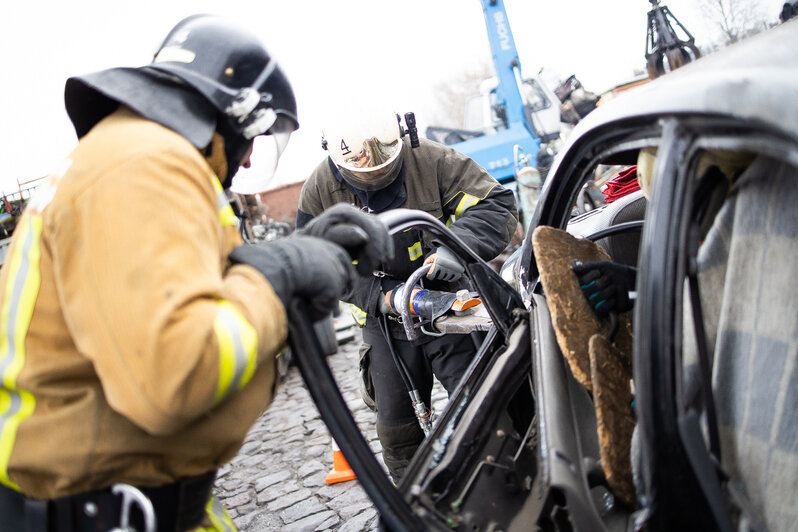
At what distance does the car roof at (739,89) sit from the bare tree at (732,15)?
63.6ft

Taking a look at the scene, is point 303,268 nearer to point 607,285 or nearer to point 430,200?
point 607,285

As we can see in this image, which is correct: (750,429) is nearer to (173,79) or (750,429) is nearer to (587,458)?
(587,458)

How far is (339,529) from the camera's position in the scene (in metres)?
3.13

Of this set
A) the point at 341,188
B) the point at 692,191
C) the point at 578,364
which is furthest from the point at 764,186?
the point at 341,188

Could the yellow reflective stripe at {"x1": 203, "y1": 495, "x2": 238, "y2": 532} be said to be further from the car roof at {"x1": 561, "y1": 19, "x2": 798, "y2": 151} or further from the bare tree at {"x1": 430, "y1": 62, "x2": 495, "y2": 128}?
the bare tree at {"x1": 430, "y1": 62, "x2": 495, "y2": 128}

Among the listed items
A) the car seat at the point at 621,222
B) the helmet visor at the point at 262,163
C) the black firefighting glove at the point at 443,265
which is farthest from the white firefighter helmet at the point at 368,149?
the helmet visor at the point at 262,163

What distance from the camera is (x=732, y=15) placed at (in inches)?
712

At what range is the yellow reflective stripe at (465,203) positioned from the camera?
330 cm

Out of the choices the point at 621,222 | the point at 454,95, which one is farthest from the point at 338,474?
the point at 454,95

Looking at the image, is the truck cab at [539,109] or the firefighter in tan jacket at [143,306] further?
the truck cab at [539,109]

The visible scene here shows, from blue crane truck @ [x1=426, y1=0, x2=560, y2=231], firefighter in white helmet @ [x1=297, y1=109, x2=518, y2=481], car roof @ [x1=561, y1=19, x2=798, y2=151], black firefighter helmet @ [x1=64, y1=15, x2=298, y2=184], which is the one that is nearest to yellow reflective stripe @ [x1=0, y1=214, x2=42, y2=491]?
black firefighter helmet @ [x1=64, y1=15, x2=298, y2=184]

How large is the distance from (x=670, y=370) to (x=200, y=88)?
46.2 inches

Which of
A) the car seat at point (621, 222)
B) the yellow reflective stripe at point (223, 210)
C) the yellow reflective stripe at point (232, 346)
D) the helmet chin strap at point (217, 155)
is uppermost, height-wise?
the helmet chin strap at point (217, 155)

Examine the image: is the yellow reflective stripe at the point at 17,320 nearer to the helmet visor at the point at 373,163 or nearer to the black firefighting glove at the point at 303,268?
the black firefighting glove at the point at 303,268
